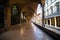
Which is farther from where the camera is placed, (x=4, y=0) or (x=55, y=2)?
(x=55, y=2)

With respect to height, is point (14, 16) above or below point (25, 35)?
above

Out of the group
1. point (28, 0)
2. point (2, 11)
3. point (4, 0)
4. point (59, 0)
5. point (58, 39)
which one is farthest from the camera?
point (59, 0)

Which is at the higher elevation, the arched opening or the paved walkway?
the arched opening

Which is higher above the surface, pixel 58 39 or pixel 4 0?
pixel 4 0

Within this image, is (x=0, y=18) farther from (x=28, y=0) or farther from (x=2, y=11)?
(x=28, y=0)

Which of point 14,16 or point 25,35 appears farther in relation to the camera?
point 14,16

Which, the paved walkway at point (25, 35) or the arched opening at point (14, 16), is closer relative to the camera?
the paved walkway at point (25, 35)

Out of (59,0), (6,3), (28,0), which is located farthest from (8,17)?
(59,0)

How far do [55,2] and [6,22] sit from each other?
12.8 meters

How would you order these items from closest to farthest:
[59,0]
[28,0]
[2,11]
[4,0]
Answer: [4,0], [2,11], [28,0], [59,0]

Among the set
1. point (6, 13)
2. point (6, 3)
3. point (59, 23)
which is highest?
point (6, 3)

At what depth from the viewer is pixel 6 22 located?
12367 millimetres

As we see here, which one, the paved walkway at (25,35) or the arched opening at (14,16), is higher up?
the arched opening at (14,16)

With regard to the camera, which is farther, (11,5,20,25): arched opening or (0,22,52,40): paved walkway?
(11,5,20,25): arched opening
